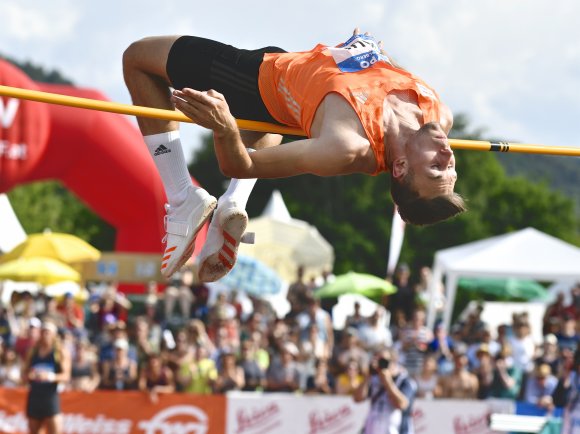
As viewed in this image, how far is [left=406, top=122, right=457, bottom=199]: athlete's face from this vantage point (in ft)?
15.3

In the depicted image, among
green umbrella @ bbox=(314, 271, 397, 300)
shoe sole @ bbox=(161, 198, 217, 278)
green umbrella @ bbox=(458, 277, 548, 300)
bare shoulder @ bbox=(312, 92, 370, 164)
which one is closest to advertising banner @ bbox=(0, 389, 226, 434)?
green umbrella @ bbox=(314, 271, 397, 300)

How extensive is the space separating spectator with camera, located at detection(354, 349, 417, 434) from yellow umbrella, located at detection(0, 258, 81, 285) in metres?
5.97

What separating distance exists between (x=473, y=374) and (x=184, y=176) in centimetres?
642

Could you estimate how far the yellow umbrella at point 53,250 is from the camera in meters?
15.0

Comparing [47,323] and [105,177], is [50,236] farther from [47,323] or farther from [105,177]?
[47,323]

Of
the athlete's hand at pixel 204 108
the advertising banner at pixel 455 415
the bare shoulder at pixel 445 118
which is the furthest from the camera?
the advertising banner at pixel 455 415

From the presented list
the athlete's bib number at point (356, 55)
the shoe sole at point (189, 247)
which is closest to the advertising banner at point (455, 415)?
the shoe sole at point (189, 247)

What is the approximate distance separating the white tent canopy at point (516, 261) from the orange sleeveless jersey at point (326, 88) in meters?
9.44

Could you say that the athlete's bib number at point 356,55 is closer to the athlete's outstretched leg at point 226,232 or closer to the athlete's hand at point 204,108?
the athlete's hand at point 204,108

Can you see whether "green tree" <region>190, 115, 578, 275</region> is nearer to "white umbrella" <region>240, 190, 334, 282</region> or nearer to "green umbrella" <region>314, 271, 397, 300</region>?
"white umbrella" <region>240, 190, 334, 282</region>

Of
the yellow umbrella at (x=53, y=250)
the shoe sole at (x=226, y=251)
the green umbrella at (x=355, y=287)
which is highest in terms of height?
the yellow umbrella at (x=53, y=250)

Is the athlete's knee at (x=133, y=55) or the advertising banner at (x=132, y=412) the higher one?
the athlete's knee at (x=133, y=55)

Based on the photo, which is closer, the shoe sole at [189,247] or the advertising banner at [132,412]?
the shoe sole at [189,247]

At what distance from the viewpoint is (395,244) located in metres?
14.5
